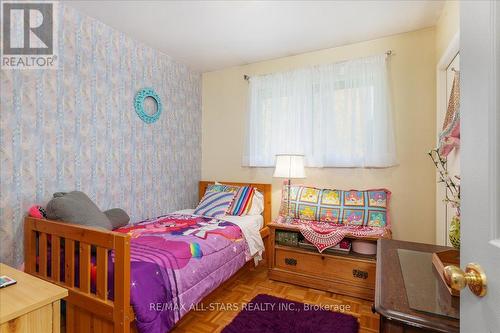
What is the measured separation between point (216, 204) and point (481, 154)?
8.23 ft

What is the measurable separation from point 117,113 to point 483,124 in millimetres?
2632

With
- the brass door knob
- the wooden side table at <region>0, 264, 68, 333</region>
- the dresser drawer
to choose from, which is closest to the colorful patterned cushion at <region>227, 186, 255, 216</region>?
the dresser drawer

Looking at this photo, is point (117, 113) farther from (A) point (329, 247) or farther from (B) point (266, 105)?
(A) point (329, 247)

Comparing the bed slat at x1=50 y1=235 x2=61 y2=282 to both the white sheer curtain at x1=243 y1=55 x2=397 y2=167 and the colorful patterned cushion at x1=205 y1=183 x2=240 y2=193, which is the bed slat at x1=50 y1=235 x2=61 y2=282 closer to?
the colorful patterned cushion at x1=205 y1=183 x2=240 y2=193

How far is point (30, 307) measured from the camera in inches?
32.4

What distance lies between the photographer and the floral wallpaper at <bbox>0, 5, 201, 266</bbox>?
1.78 meters

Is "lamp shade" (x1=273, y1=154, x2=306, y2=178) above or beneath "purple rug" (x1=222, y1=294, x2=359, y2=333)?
above

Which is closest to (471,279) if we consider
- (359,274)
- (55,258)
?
(359,274)

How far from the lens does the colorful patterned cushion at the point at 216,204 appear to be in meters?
2.77

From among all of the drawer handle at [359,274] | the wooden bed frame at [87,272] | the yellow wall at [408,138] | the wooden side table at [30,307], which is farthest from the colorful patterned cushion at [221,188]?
the wooden side table at [30,307]

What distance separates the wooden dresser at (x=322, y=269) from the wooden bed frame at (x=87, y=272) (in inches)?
57.3

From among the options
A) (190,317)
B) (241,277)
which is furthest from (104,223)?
(241,277)

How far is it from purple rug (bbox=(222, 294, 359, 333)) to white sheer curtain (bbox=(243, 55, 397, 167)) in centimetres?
144

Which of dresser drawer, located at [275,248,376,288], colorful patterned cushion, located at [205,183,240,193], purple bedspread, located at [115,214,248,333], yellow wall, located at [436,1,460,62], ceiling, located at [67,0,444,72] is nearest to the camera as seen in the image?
purple bedspread, located at [115,214,248,333]
